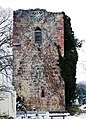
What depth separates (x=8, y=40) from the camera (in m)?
34.5

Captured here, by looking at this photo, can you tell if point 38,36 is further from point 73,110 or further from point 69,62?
point 73,110

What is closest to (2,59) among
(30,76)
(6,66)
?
(6,66)

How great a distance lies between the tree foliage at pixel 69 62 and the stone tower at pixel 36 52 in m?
0.54

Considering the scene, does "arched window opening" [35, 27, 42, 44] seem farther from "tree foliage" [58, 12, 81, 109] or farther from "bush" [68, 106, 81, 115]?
"bush" [68, 106, 81, 115]

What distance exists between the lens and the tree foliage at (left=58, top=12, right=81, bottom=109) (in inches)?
1443

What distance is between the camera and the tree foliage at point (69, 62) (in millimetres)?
36656

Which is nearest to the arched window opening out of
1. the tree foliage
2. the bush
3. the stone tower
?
the stone tower

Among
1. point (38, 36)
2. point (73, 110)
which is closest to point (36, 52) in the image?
point (38, 36)

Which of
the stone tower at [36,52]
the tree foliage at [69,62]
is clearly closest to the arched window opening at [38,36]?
the stone tower at [36,52]

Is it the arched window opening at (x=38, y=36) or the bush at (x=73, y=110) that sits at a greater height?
the arched window opening at (x=38, y=36)

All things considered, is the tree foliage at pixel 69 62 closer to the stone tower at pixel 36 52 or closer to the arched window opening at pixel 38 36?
the stone tower at pixel 36 52

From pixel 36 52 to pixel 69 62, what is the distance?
311cm

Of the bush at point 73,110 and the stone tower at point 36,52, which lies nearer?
the bush at point 73,110

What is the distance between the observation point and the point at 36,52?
37000 mm
